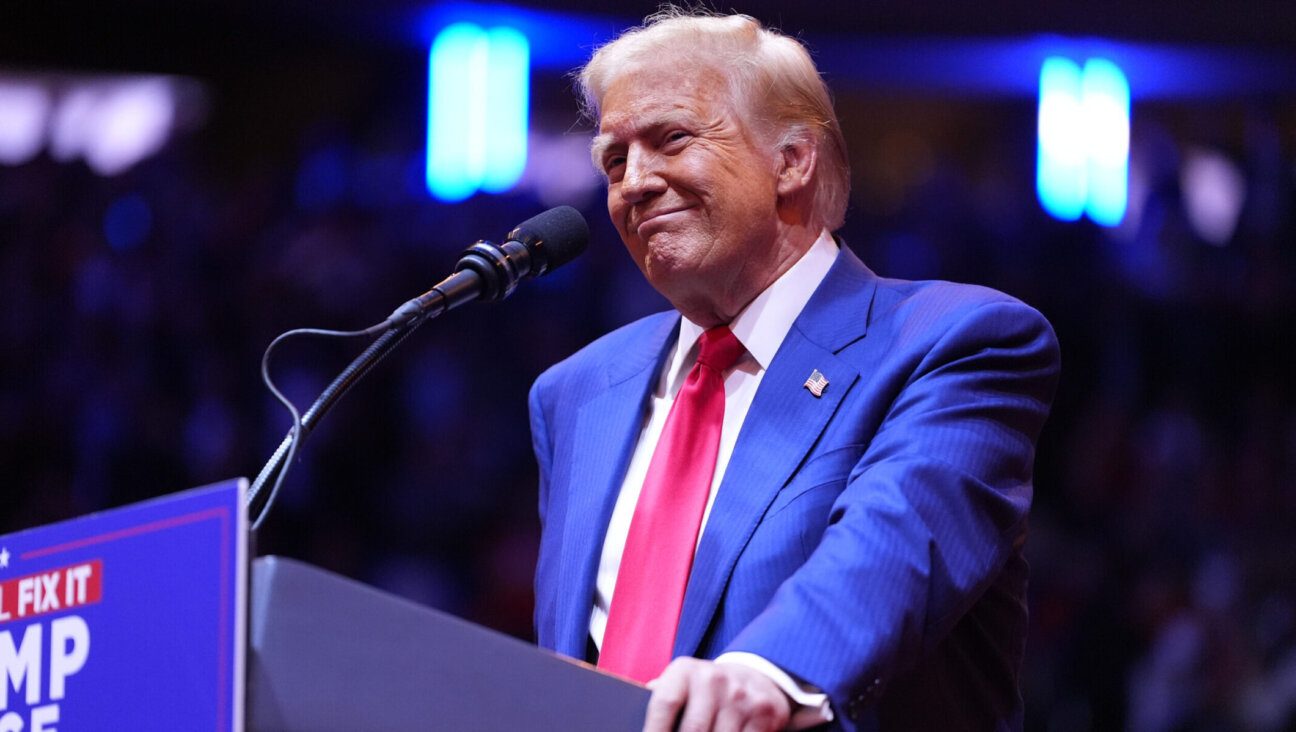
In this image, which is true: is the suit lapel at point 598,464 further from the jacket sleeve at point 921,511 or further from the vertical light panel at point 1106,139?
the vertical light panel at point 1106,139

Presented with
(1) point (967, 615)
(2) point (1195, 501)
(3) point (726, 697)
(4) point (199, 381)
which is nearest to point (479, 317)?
(4) point (199, 381)

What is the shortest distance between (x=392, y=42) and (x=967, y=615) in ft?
15.0

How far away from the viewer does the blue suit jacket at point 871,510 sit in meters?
1.16

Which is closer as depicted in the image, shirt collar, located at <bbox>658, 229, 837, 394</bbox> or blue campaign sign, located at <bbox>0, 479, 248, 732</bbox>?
blue campaign sign, located at <bbox>0, 479, 248, 732</bbox>

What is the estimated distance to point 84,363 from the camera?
4582 millimetres

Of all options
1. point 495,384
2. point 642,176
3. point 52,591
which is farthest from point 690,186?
point 495,384

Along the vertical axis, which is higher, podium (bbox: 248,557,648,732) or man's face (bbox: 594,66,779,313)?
man's face (bbox: 594,66,779,313)

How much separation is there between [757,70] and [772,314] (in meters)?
0.34

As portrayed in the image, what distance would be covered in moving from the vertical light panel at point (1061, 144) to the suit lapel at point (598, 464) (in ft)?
12.9

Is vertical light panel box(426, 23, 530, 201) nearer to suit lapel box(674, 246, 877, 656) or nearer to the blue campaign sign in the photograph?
suit lapel box(674, 246, 877, 656)

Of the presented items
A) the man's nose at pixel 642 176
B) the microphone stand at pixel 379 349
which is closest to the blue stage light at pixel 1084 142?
the man's nose at pixel 642 176

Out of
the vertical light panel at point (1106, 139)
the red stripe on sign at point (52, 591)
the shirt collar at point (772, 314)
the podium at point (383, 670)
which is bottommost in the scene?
the podium at point (383, 670)

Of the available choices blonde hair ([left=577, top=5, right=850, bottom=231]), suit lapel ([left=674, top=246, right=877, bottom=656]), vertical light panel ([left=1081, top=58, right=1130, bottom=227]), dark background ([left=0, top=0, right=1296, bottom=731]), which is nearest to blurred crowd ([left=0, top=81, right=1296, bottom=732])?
dark background ([left=0, top=0, right=1296, bottom=731])

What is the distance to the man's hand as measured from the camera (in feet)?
3.35
